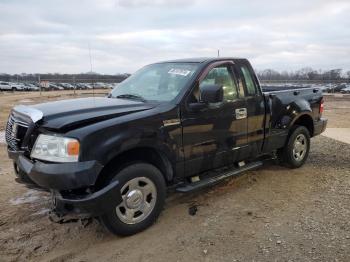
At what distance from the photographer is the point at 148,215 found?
4.51m

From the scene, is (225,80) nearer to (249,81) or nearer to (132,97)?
(249,81)

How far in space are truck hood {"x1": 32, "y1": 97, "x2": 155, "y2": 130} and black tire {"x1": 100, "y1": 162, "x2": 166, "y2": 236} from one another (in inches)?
24.1

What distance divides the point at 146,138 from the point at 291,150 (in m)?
3.43

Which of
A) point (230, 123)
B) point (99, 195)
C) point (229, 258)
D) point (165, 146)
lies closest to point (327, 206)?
point (230, 123)

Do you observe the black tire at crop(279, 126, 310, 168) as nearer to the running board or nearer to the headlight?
the running board

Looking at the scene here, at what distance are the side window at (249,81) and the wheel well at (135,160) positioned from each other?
6.22 feet

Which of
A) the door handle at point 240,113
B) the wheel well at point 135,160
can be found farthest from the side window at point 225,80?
the wheel well at point 135,160

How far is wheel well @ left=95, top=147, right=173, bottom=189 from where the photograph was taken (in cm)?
418

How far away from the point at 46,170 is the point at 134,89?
2.07m

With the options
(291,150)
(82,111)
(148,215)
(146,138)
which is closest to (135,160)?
(146,138)

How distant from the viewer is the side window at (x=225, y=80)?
17.6 ft

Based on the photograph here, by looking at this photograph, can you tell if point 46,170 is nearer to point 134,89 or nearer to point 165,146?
point 165,146

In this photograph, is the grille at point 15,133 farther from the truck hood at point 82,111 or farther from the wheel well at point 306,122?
the wheel well at point 306,122

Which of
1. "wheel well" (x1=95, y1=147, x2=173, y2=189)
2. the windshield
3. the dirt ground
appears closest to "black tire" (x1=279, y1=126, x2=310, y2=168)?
the dirt ground
